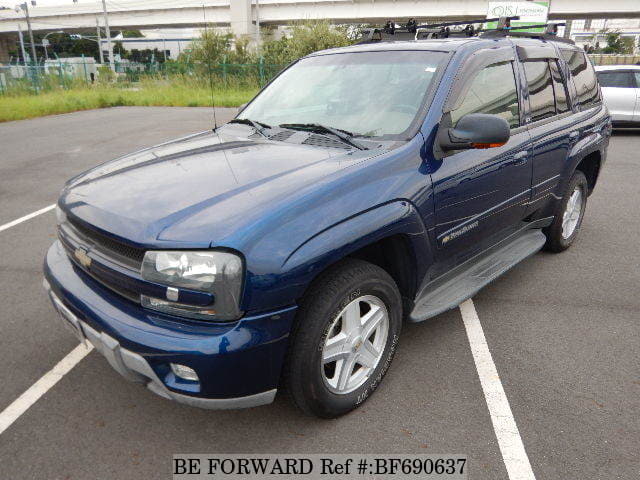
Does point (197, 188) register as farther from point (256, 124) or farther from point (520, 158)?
point (520, 158)

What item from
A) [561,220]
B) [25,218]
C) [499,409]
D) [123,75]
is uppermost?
[123,75]

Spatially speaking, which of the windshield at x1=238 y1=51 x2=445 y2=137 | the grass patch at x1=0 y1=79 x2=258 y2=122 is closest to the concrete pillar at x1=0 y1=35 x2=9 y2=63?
the grass patch at x1=0 y1=79 x2=258 y2=122

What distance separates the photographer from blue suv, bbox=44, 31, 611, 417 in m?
1.98

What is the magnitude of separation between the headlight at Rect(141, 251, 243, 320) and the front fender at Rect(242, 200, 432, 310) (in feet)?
0.29

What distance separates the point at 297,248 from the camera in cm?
201

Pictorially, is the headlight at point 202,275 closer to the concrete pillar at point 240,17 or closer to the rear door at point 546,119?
the rear door at point 546,119

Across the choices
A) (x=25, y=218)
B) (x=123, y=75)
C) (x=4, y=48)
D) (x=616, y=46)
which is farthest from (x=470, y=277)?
(x=4, y=48)

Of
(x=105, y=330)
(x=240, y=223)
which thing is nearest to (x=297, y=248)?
(x=240, y=223)

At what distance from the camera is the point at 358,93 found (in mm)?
3111

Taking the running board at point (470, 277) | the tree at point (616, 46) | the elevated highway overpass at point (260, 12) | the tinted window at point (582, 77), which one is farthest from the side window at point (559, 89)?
the tree at point (616, 46)

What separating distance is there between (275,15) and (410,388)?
55.4m

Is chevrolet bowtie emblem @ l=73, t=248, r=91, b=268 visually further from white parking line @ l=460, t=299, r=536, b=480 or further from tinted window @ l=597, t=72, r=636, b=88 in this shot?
tinted window @ l=597, t=72, r=636, b=88

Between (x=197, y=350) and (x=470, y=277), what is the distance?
6.36 ft

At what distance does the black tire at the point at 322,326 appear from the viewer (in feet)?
7.07
